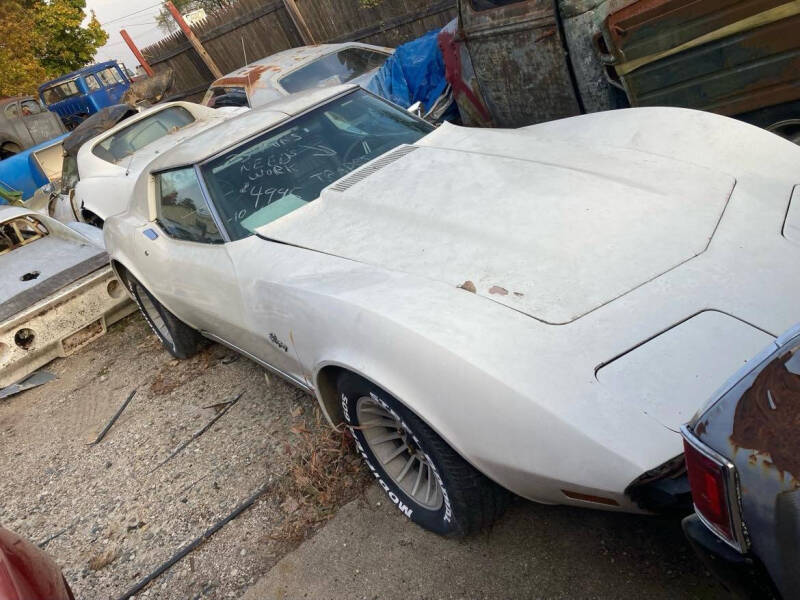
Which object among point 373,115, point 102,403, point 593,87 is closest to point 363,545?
point 373,115

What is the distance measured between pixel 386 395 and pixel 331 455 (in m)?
0.92

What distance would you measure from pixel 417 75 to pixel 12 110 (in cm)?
1053

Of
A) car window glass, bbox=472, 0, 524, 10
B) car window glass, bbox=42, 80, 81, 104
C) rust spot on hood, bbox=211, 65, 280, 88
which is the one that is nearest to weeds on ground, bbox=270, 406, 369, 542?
car window glass, bbox=472, 0, 524, 10

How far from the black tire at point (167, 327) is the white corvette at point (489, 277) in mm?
495

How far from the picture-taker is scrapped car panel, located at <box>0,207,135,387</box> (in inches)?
192

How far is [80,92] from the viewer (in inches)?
647

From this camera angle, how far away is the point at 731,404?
1.27m

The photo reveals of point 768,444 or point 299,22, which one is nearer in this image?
point 768,444

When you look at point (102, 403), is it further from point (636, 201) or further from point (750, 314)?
point (750, 314)

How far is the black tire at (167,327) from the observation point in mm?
4254

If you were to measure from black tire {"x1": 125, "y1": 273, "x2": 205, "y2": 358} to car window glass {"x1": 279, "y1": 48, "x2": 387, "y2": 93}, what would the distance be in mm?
3703

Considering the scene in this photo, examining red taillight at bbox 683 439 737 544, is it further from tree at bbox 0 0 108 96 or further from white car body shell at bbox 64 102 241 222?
tree at bbox 0 0 108 96

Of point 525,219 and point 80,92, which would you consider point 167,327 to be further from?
point 80,92

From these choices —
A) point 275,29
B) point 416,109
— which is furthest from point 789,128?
point 275,29
